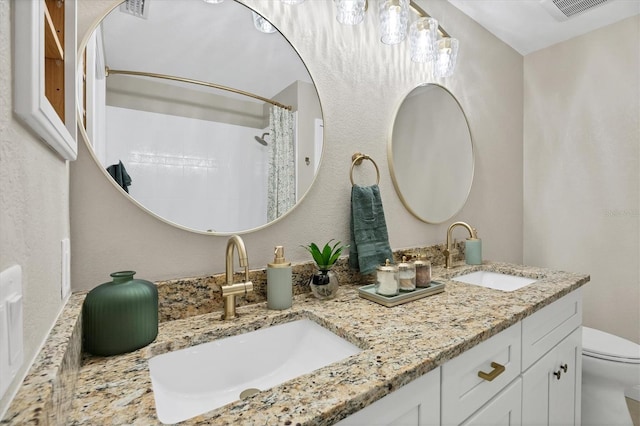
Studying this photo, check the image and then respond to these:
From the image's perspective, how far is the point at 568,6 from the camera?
1.69 metres

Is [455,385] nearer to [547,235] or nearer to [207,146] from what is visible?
[207,146]

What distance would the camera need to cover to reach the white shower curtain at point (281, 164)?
1.04m

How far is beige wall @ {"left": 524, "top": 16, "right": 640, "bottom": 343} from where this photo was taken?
1.80 meters

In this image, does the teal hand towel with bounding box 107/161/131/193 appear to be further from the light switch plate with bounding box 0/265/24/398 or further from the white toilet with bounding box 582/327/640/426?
the white toilet with bounding box 582/327/640/426

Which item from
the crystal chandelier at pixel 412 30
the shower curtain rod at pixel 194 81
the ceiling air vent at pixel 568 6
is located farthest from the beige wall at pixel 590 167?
the shower curtain rod at pixel 194 81

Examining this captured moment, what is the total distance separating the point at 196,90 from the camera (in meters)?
0.90

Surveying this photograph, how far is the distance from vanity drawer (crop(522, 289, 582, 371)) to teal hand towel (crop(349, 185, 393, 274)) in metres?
0.52

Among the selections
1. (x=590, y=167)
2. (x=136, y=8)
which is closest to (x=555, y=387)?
(x=590, y=167)

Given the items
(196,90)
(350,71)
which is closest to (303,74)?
(350,71)

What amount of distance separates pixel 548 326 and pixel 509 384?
340 millimetres

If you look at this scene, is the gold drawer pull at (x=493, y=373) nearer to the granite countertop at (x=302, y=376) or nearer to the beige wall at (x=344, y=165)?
the granite countertop at (x=302, y=376)

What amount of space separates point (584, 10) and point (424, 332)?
2.10 metres

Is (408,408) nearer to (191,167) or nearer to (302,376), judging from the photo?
(302,376)

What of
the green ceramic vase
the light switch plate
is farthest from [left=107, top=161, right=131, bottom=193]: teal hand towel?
the light switch plate
